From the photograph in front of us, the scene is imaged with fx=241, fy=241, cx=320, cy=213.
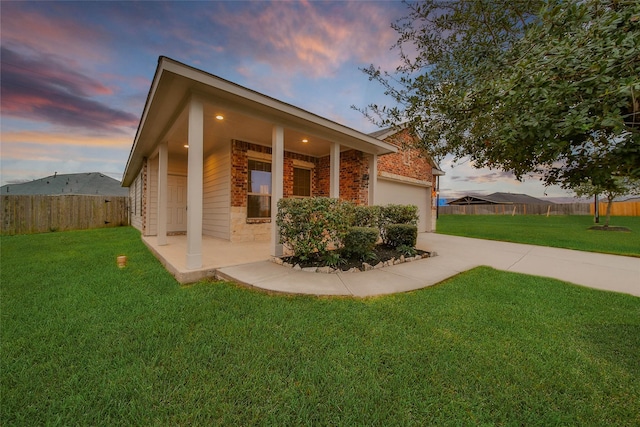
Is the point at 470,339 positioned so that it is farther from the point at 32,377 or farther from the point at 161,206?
the point at 161,206

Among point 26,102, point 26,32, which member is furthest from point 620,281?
point 26,102

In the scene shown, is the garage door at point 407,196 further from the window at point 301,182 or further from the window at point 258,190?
the window at point 258,190

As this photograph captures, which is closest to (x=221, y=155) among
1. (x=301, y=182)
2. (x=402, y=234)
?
(x=301, y=182)

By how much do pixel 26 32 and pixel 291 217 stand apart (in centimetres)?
711

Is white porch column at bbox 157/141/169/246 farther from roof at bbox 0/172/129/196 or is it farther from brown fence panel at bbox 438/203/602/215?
brown fence panel at bbox 438/203/602/215

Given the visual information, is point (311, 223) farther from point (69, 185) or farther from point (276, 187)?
point (69, 185)

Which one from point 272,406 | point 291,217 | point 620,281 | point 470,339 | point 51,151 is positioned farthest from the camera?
point 51,151

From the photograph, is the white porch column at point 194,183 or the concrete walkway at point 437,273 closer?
the concrete walkway at point 437,273

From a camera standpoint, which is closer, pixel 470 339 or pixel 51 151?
pixel 470 339

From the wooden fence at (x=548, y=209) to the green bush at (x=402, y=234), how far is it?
2806 cm

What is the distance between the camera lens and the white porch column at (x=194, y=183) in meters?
3.95

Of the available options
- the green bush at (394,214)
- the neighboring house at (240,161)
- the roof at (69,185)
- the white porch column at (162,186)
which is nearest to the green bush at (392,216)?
the green bush at (394,214)

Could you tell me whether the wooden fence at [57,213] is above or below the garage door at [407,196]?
below

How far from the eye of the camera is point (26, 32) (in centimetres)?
521
